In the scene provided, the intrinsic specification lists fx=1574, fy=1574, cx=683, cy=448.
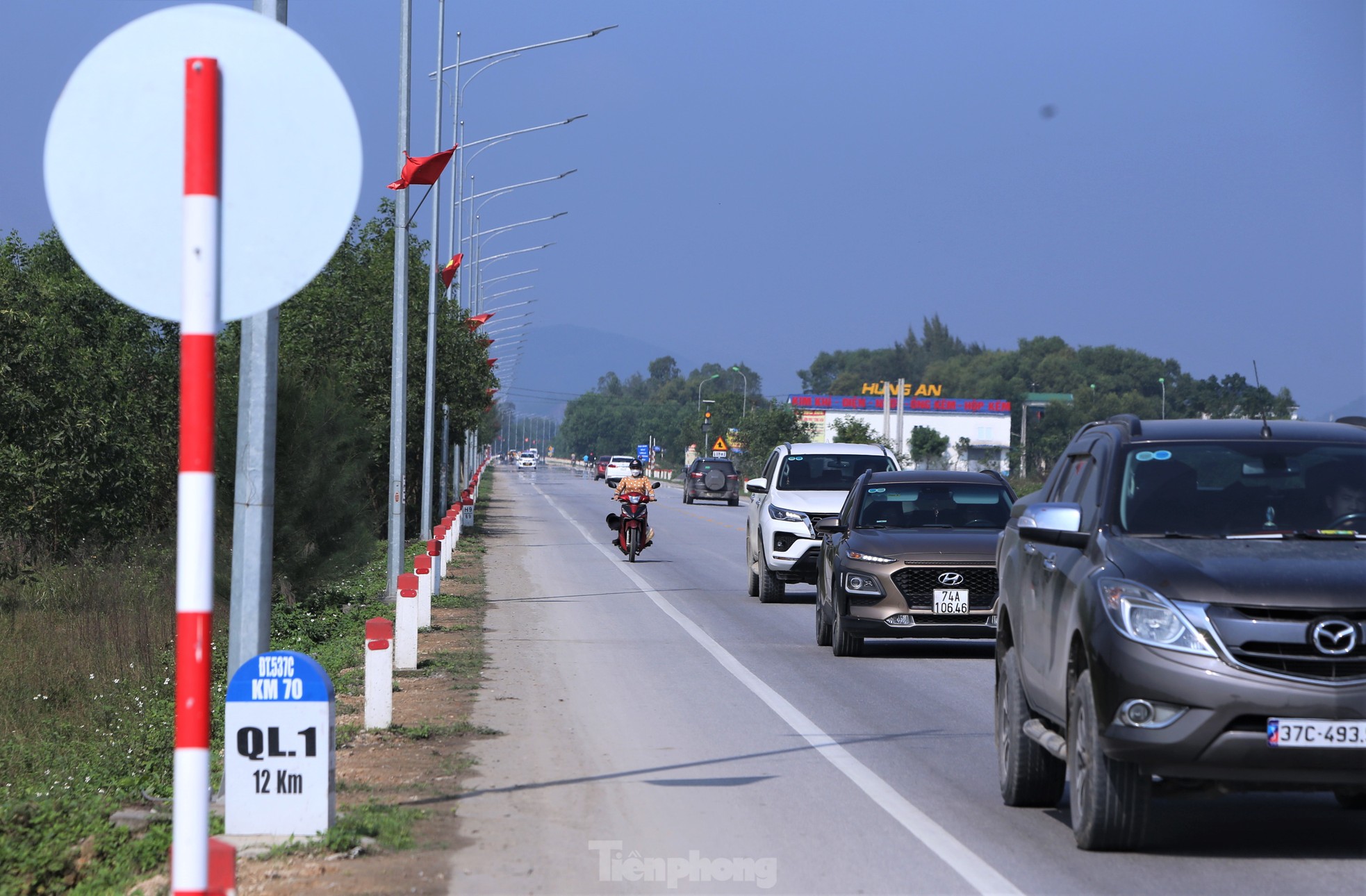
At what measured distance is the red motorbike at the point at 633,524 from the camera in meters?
28.7

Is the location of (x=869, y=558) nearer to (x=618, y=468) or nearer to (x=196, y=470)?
(x=196, y=470)

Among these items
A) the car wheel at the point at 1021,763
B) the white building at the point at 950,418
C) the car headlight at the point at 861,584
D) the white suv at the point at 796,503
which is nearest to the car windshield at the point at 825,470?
the white suv at the point at 796,503

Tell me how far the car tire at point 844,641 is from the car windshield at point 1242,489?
287 inches

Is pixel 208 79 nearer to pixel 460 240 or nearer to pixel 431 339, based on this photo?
pixel 431 339

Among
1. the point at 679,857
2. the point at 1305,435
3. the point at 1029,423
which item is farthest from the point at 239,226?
the point at 1029,423

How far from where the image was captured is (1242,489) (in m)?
7.40

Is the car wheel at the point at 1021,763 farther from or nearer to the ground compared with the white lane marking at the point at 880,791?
farther from the ground

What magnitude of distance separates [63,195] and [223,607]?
15.1 metres

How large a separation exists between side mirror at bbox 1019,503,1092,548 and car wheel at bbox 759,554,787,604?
1361 centimetres

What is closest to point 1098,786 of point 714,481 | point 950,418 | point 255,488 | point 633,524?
point 255,488

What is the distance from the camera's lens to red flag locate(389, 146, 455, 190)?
21.2 meters

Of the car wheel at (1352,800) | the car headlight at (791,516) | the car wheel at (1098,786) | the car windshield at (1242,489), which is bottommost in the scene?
the car wheel at (1352,800)

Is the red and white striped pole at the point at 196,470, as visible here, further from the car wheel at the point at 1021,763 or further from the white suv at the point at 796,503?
the white suv at the point at 796,503

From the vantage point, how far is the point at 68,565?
88.4ft
